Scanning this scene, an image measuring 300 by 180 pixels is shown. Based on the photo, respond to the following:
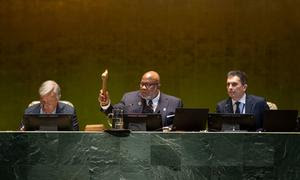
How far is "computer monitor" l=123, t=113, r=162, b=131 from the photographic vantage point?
4332 millimetres

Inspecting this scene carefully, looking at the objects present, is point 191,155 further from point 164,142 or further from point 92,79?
point 92,79

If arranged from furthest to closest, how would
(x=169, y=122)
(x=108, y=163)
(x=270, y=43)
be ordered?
(x=270, y=43), (x=169, y=122), (x=108, y=163)

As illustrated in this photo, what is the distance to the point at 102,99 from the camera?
209 inches

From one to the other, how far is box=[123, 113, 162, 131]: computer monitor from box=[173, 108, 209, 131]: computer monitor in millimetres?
151

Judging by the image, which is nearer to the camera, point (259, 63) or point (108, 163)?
point (108, 163)

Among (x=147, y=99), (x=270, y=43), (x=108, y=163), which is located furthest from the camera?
(x=270, y=43)

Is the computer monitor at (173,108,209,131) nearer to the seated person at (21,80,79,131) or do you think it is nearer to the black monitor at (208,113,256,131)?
the black monitor at (208,113,256,131)

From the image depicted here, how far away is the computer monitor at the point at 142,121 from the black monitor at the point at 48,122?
1.39ft

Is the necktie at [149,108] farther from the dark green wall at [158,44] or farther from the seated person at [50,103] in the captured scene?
the dark green wall at [158,44]

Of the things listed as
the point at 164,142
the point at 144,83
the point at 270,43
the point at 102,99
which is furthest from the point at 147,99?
the point at 270,43

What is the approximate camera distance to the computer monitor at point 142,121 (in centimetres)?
433

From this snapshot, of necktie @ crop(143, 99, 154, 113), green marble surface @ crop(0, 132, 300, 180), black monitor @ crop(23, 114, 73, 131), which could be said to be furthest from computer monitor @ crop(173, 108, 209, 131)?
necktie @ crop(143, 99, 154, 113)

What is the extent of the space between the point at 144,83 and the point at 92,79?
6.21 ft

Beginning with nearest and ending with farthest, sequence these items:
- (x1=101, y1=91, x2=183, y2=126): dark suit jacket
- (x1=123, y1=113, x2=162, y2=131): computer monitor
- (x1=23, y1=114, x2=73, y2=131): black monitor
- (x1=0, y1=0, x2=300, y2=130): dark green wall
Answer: (x1=23, y1=114, x2=73, y2=131): black monitor, (x1=123, y1=113, x2=162, y2=131): computer monitor, (x1=101, y1=91, x2=183, y2=126): dark suit jacket, (x1=0, y1=0, x2=300, y2=130): dark green wall
